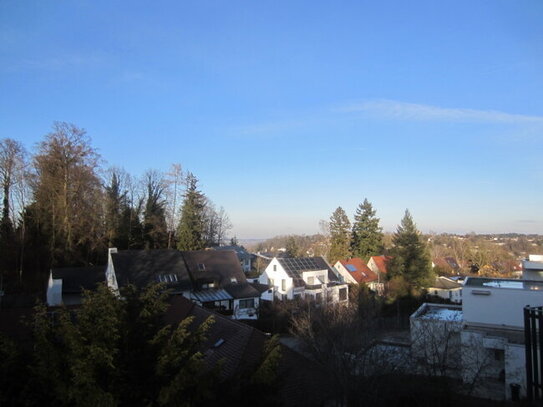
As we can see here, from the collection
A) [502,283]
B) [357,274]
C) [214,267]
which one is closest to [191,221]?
[214,267]

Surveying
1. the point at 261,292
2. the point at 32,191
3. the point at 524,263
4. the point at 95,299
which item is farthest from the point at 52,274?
the point at 524,263

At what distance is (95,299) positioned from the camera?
6.58 metres

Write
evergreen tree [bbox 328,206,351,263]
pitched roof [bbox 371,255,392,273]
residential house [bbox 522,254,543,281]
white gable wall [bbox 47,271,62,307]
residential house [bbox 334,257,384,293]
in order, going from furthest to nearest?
1. evergreen tree [bbox 328,206,351,263]
2. pitched roof [bbox 371,255,392,273]
3. residential house [bbox 334,257,384,293]
4. white gable wall [bbox 47,271,62,307]
5. residential house [bbox 522,254,543,281]

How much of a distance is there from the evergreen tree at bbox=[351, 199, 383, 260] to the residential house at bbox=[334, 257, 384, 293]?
577 cm

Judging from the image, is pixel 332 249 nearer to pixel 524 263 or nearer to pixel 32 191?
pixel 524 263

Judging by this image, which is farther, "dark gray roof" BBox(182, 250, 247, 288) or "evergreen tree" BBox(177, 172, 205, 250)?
"evergreen tree" BBox(177, 172, 205, 250)

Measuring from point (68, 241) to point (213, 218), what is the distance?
2997 centimetres

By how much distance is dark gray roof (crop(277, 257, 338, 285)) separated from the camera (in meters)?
35.9

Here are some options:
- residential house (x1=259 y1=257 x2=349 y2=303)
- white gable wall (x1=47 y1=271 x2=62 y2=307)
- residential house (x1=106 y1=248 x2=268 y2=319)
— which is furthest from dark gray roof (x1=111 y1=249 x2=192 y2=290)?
residential house (x1=259 y1=257 x2=349 y2=303)

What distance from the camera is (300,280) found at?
117 feet

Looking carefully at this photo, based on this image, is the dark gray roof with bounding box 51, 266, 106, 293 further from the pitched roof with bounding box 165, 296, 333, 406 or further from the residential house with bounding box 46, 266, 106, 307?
the pitched roof with bounding box 165, 296, 333, 406

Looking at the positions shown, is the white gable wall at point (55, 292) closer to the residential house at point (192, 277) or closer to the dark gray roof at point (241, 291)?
the residential house at point (192, 277)

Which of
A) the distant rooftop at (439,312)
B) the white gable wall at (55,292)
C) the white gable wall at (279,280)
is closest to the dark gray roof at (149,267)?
the white gable wall at (55,292)

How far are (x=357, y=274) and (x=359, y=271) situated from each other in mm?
1035
